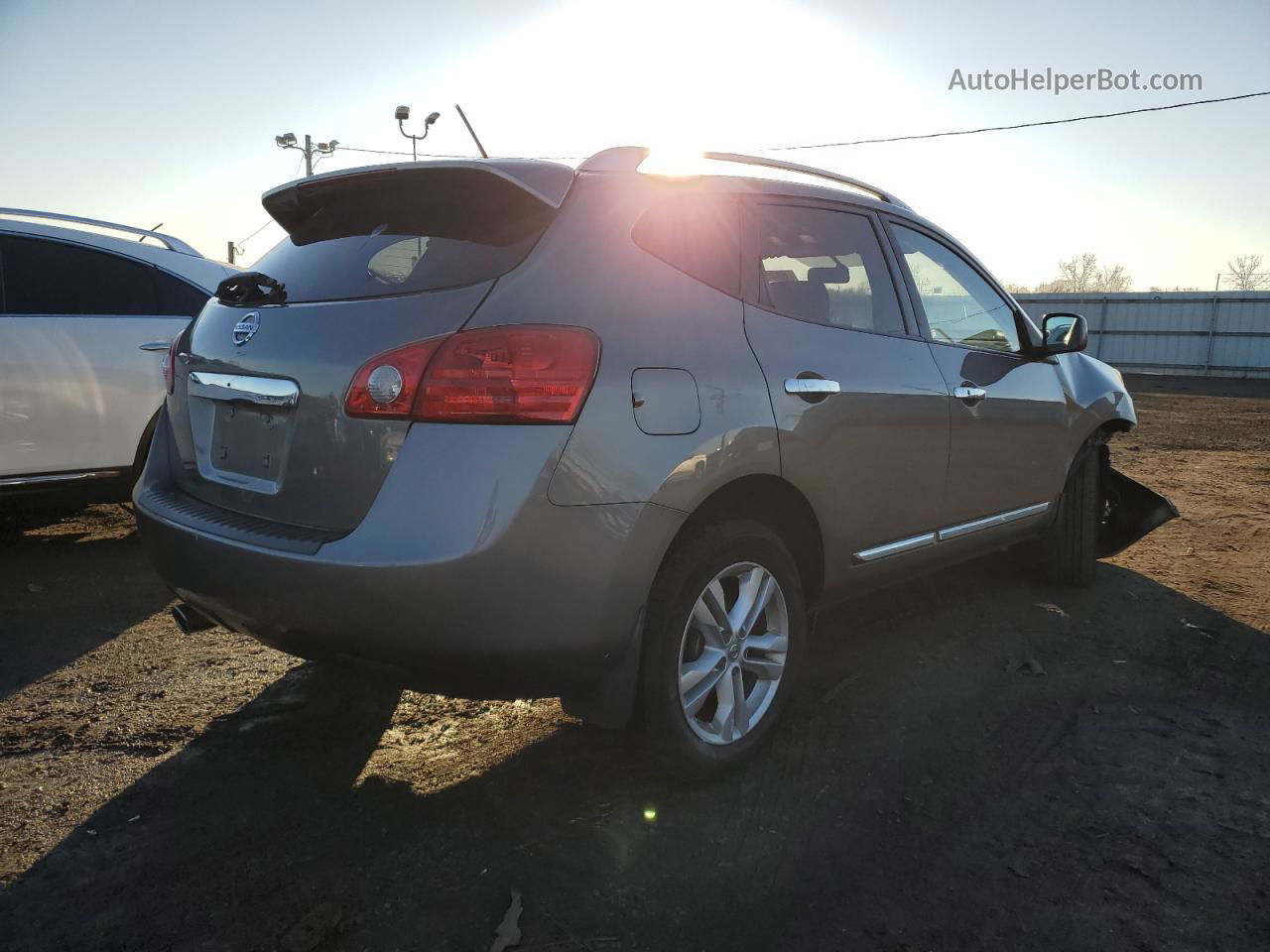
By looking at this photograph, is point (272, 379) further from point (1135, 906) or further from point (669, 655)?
point (1135, 906)

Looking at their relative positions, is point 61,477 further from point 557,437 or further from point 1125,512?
point 1125,512

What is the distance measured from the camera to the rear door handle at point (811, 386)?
2.76 meters

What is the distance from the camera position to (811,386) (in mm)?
2820

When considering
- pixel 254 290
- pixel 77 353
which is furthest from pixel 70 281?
pixel 254 290

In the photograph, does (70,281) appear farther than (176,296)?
No

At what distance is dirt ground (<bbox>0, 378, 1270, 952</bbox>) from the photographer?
2.13 m

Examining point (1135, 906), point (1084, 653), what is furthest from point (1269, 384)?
point (1135, 906)

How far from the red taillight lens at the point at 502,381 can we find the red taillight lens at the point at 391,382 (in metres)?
0.03

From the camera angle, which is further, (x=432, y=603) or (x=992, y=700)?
(x=992, y=700)

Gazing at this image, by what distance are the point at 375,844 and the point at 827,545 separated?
5.24 ft

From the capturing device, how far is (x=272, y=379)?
2416 mm

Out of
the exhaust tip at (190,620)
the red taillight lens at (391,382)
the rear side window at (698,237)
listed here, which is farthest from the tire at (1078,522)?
the exhaust tip at (190,620)

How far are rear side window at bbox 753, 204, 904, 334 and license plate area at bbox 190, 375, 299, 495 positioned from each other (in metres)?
1.41

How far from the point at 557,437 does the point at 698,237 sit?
89 cm
